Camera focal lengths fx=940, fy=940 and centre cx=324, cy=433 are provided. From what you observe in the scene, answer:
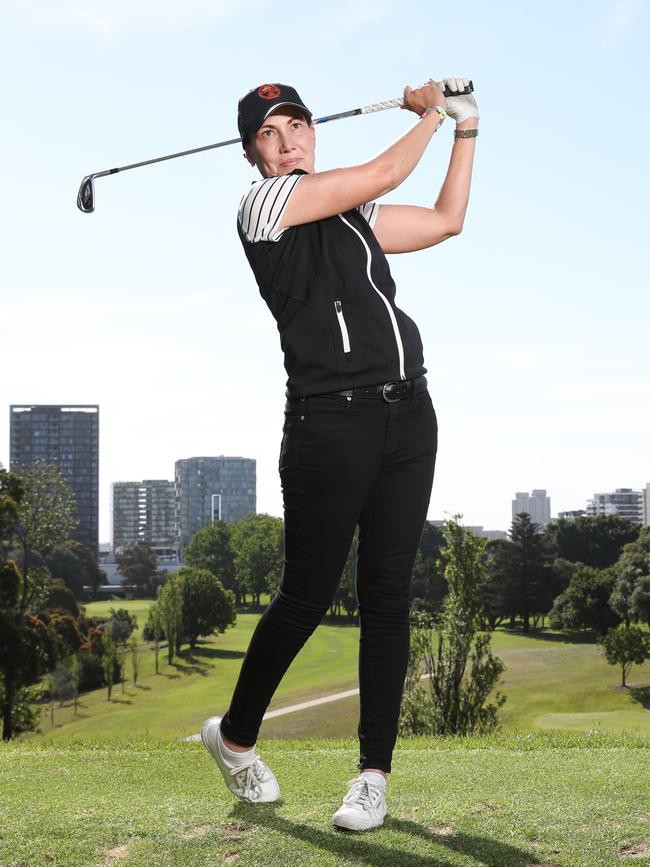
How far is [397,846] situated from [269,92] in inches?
80.6

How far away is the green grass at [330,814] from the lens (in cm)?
236

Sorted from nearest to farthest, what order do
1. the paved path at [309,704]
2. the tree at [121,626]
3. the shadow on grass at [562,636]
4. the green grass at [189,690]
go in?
the paved path at [309,704], the green grass at [189,690], the shadow on grass at [562,636], the tree at [121,626]

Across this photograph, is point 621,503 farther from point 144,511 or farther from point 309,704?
point 309,704

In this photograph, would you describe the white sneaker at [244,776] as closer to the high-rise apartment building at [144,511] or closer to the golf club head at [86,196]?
the golf club head at [86,196]

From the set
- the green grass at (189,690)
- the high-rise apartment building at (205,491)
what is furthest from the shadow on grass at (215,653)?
the high-rise apartment building at (205,491)

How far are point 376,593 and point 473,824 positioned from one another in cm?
68

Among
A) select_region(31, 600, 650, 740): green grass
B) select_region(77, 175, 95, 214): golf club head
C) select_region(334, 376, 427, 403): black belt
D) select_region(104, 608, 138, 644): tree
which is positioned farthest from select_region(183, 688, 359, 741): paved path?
select_region(334, 376, 427, 403): black belt

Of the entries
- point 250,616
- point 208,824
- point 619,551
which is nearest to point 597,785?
point 208,824

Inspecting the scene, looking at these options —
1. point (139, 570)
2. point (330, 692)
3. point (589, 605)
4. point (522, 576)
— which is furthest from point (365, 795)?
point (139, 570)

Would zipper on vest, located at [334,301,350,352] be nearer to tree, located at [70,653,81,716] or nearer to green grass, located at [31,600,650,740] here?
green grass, located at [31,600,650,740]

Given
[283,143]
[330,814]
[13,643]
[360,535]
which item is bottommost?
[13,643]

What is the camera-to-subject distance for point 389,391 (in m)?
2.49

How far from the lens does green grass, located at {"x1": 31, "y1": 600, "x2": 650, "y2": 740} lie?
3281cm

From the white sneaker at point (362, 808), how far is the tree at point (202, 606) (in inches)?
2087
